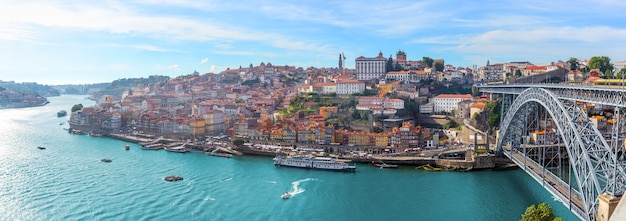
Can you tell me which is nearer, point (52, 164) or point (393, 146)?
point (52, 164)

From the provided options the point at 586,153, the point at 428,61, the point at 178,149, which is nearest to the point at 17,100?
the point at 178,149

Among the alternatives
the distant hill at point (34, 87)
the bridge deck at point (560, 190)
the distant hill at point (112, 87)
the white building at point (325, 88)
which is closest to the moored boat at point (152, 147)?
the white building at point (325, 88)

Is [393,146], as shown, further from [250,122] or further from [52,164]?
[52,164]

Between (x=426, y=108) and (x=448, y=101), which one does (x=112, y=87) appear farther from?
(x=448, y=101)

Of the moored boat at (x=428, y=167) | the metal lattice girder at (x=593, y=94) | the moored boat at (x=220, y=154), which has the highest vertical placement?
the metal lattice girder at (x=593, y=94)

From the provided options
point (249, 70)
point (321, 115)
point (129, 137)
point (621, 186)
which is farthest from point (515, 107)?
point (249, 70)

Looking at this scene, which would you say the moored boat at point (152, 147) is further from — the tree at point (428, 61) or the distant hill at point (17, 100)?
the distant hill at point (17, 100)

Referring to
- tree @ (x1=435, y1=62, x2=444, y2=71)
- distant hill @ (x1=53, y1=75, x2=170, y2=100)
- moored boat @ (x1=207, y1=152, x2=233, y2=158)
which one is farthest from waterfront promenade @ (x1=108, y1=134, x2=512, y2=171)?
distant hill @ (x1=53, y1=75, x2=170, y2=100)
